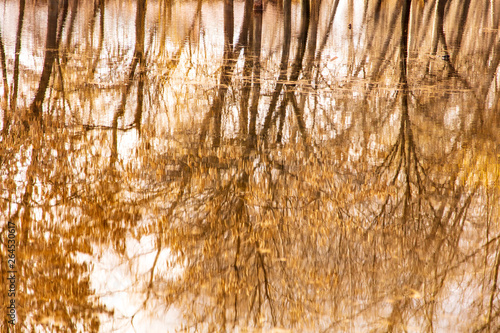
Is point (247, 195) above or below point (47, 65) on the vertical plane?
below

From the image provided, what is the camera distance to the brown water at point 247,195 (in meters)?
3.19

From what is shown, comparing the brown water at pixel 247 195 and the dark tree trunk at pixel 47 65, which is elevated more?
the dark tree trunk at pixel 47 65

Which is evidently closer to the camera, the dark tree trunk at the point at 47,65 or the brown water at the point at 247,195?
the brown water at the point at 247,195

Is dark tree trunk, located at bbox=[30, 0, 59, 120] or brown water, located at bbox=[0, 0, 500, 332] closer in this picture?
brown water, located at bbox=[0, 0, 500, 332]

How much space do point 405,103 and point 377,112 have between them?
631mm

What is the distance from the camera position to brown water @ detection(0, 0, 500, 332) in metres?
3.19

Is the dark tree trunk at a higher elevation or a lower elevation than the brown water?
higher

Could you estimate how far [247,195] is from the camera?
4480mm

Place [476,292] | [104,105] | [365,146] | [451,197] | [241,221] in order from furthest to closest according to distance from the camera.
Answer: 1. [104,105]
2. [365,146]
3. [451,197]
4. [241,221]
5. [476,292]

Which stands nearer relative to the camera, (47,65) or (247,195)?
(247,195)

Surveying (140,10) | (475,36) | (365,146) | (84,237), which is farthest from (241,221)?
(140,10)

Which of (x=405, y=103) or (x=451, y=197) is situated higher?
(x=405, y=103)

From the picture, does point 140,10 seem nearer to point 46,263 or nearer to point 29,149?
point 29,149

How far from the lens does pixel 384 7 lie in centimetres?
2372
